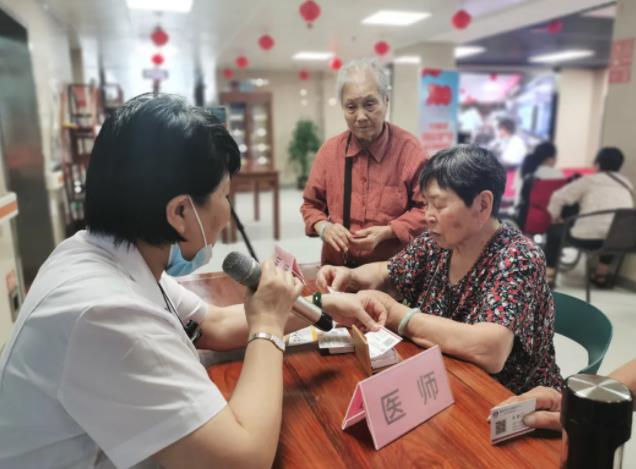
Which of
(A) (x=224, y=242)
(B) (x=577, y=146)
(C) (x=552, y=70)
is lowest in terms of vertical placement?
(A) (x=224, y=242)

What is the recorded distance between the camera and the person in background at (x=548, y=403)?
2.67 feet

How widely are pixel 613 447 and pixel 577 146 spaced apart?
12.6 metres

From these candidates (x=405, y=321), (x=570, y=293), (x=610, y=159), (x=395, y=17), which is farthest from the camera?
(x=395, y=17)

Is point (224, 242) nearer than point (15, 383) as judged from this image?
No

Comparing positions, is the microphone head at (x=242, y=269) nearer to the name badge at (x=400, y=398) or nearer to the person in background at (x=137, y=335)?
the person in background at (x=137, y=335)

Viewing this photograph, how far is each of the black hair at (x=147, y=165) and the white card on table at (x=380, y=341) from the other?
1.79ft

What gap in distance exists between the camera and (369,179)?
197 cm

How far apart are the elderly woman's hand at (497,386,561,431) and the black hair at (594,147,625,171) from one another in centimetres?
356

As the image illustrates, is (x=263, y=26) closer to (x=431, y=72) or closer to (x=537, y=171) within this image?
(x=431, y=72)

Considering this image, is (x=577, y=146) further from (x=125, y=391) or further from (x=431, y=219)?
(x=125, y=391)

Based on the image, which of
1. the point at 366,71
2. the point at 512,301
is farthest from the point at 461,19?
the point at 512,301

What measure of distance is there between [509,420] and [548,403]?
0.11m

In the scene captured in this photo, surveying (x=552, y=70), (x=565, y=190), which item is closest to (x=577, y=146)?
(x=552, y=70)

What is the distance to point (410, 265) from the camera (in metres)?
1.54
